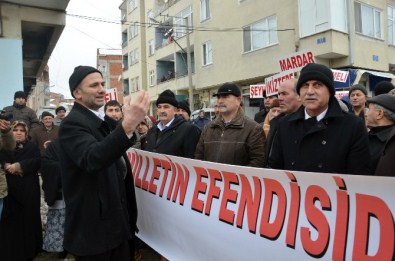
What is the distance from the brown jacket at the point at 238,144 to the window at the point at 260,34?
15.5 metres

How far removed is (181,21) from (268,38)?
33.0 feet

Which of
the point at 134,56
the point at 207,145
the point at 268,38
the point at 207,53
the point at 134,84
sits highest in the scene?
the point at 134,56

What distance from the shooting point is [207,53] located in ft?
78.9

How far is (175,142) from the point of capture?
14.1ft

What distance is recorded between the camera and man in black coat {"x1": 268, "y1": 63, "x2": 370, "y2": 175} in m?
2.61

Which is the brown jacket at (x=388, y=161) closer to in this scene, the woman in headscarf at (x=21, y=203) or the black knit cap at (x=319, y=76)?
the black knit cap at (x=319, y=76)

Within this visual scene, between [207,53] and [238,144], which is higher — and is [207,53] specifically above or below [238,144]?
above

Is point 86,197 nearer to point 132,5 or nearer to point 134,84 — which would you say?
point 134,84

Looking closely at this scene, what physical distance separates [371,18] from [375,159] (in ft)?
56.3

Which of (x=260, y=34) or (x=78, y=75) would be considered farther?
(x=260, y=34)

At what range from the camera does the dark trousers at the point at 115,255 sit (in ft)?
8.20

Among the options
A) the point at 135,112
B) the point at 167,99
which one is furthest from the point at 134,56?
the point at 135,112

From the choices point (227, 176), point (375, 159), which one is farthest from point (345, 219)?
point (375, 159)

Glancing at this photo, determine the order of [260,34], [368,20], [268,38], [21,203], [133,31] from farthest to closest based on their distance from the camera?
[133,31] → [260,34] → [268,38] → [368,20] → [21,203]
